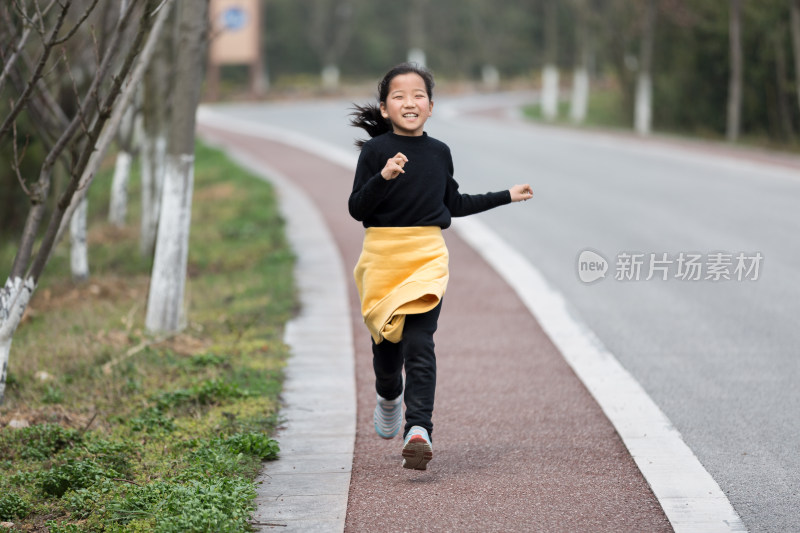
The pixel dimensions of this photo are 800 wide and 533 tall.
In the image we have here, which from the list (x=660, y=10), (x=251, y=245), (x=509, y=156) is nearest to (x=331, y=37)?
(x=660, y=10)

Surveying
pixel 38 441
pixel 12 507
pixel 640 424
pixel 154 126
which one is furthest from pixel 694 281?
pixel 12 507

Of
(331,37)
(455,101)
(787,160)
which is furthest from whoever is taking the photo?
(331,37)

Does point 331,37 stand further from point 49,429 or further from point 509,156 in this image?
point 49,429

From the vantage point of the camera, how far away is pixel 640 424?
17.8 feet

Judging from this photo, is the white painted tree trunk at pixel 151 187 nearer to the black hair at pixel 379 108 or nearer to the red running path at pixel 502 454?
the red running path at pixel 502 454

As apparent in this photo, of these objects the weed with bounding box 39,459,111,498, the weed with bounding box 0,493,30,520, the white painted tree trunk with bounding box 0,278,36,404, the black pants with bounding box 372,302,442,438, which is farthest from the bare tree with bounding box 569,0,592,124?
the weed with bounding box 0,493,30,520

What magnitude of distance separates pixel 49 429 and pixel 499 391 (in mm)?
2398

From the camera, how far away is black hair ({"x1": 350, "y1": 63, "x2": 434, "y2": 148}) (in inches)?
188

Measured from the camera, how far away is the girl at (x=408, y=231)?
469 cm

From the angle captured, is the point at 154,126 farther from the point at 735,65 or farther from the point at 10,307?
the point at 735,65

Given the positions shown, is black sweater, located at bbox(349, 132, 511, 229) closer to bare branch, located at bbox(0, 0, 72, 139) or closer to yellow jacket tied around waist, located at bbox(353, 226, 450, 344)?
yellow jacket tied around waist, located at bbox(353, 226, 450, 344)

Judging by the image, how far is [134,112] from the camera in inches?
451

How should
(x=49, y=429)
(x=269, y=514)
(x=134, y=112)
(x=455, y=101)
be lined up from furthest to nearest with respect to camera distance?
1. (x=455, y=101)
2. (x=134, y=112)
3. (x=49, y=429)
4. (x=269, y=514)

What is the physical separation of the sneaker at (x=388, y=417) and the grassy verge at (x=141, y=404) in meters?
0.51
